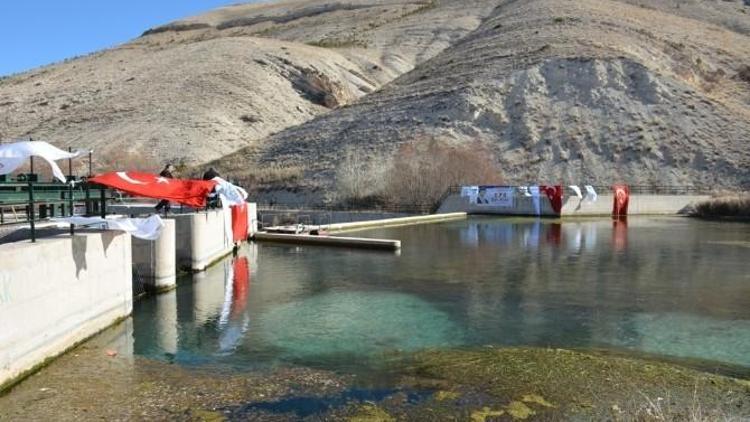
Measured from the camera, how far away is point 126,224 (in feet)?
44.7

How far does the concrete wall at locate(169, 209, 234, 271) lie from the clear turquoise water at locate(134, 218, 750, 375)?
48cm

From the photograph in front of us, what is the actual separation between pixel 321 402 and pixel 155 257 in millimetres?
8477

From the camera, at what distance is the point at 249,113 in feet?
260

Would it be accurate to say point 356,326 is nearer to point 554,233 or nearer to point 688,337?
point 688,337

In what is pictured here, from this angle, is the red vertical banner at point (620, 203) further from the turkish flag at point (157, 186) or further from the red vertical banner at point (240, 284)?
the turkish flag at point (157, 186)

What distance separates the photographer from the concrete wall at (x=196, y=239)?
19.4m

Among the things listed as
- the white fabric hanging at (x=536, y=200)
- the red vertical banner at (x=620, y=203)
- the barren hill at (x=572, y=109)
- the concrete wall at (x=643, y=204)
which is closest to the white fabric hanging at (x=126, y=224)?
the white fabric hanging at (x=536, y=200)

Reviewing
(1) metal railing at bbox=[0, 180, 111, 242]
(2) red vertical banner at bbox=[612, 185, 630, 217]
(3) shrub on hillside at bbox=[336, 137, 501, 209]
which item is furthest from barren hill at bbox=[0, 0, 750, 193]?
(1) metal railing at bbox=[0, 180, 111, 242]

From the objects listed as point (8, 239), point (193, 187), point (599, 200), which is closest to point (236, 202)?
point (193, 187)

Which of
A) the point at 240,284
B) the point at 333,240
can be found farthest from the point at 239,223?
the point at 240,284

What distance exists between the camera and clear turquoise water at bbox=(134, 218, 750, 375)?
11867 mm

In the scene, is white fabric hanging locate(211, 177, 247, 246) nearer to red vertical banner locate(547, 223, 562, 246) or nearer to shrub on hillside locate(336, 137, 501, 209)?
red vertical banner locate(547, 223, 562, 246)

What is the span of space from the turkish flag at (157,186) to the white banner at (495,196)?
2753cm

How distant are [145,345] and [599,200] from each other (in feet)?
130
